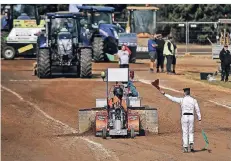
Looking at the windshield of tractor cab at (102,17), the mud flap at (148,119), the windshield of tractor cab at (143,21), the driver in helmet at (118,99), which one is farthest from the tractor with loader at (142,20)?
the driver in helmet at (118,99)

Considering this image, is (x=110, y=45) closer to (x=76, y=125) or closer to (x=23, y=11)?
(x=23, y=11)

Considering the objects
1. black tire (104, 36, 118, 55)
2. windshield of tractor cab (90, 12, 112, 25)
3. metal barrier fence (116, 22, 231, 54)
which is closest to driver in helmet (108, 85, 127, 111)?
black tire (104, 36, 118, 55)

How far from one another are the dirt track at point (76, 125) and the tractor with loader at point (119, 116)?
0.90 feet

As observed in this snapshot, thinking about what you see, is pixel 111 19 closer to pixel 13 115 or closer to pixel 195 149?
pixel 13 115

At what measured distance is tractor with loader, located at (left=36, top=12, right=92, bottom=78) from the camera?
28.9 metres

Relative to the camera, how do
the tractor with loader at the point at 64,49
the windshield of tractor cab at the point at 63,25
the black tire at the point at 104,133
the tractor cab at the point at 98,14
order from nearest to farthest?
1. the black tire at the point at 104,133
2. the tractor with loader at the point at 64,49
3. the windshield of tractor cab at the point at 63,25
4. the tractor cab at the point at 98,14

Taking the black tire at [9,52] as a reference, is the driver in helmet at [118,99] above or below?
above

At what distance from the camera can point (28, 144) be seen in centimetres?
1562

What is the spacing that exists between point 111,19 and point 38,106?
19742 millimetres

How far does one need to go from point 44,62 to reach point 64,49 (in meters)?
1.03

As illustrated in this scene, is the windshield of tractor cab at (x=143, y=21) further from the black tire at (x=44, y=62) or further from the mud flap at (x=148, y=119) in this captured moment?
the mud flap at (x=148, y=119)

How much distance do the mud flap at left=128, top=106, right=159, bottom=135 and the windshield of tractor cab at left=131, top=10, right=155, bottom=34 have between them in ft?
96.7

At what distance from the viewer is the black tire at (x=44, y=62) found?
29047 mm

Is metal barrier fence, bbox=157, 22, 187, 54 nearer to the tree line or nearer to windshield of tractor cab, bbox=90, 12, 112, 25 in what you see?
the tree line
